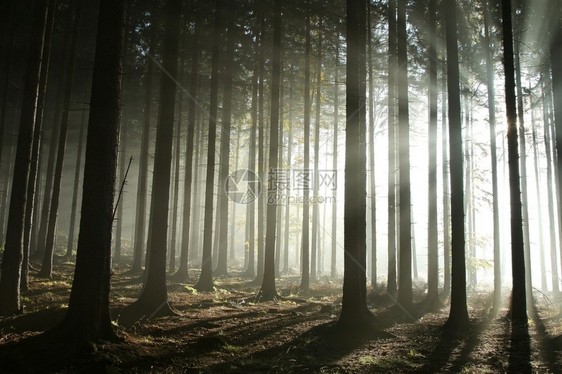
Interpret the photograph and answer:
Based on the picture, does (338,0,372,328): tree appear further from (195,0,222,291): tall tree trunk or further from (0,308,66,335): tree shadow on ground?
(195,0,222,291): tall tree trunk

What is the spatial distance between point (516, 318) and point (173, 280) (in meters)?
13.9

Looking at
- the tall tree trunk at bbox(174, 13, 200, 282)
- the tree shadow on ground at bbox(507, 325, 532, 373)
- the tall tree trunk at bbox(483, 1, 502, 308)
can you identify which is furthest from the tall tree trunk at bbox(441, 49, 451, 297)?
the tall tree trunk at bbox(174, 13, 200, 282)

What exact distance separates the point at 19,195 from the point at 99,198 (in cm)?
441

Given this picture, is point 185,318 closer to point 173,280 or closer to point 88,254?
point 88,254

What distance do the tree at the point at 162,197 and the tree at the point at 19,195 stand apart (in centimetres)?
277

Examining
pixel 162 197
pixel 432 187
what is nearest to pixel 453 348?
pixel 432 187

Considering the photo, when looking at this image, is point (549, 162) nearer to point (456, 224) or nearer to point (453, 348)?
point (456, 224)

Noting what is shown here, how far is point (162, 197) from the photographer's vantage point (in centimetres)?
1073

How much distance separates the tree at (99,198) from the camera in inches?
255

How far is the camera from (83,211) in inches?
260

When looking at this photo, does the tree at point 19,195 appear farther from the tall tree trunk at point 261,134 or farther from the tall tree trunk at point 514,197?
the tall tree trunk at point 514,197

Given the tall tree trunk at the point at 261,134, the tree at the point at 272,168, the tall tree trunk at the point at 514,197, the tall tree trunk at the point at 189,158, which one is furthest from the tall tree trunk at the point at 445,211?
the tall tree trunk at the point at 189,158

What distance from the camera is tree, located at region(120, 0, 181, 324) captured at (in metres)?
10.3

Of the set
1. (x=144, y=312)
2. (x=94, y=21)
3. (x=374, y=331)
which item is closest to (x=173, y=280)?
(x=144, y=312)
